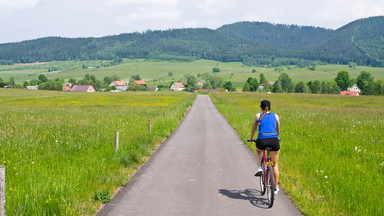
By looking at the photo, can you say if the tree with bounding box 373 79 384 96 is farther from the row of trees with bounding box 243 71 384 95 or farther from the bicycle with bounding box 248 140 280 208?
the bicycle with bounding box 248 140 280 208

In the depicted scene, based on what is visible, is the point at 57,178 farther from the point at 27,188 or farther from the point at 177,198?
the point at 177,198

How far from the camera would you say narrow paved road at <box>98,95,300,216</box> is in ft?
20.7

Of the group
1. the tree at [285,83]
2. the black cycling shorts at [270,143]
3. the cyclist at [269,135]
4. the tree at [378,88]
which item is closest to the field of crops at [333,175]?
the cyclist at [269,135]

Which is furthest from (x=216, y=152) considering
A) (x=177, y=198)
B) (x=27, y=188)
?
(x=27, y=188)

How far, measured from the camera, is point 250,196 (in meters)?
7.21

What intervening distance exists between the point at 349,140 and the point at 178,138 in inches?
325

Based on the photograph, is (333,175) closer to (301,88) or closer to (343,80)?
(301,88)

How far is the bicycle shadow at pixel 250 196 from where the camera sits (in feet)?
22.2

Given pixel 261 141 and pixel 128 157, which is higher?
pixel 261 141

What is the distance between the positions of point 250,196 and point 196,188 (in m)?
1.38

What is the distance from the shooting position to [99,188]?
7.24m

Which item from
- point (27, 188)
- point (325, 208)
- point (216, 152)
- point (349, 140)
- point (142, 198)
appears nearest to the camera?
point (325, 208)

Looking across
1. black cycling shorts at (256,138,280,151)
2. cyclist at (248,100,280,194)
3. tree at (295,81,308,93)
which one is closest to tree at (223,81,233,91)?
tree at (295,81,308,93)

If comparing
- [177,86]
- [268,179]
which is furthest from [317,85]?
[268,179]
